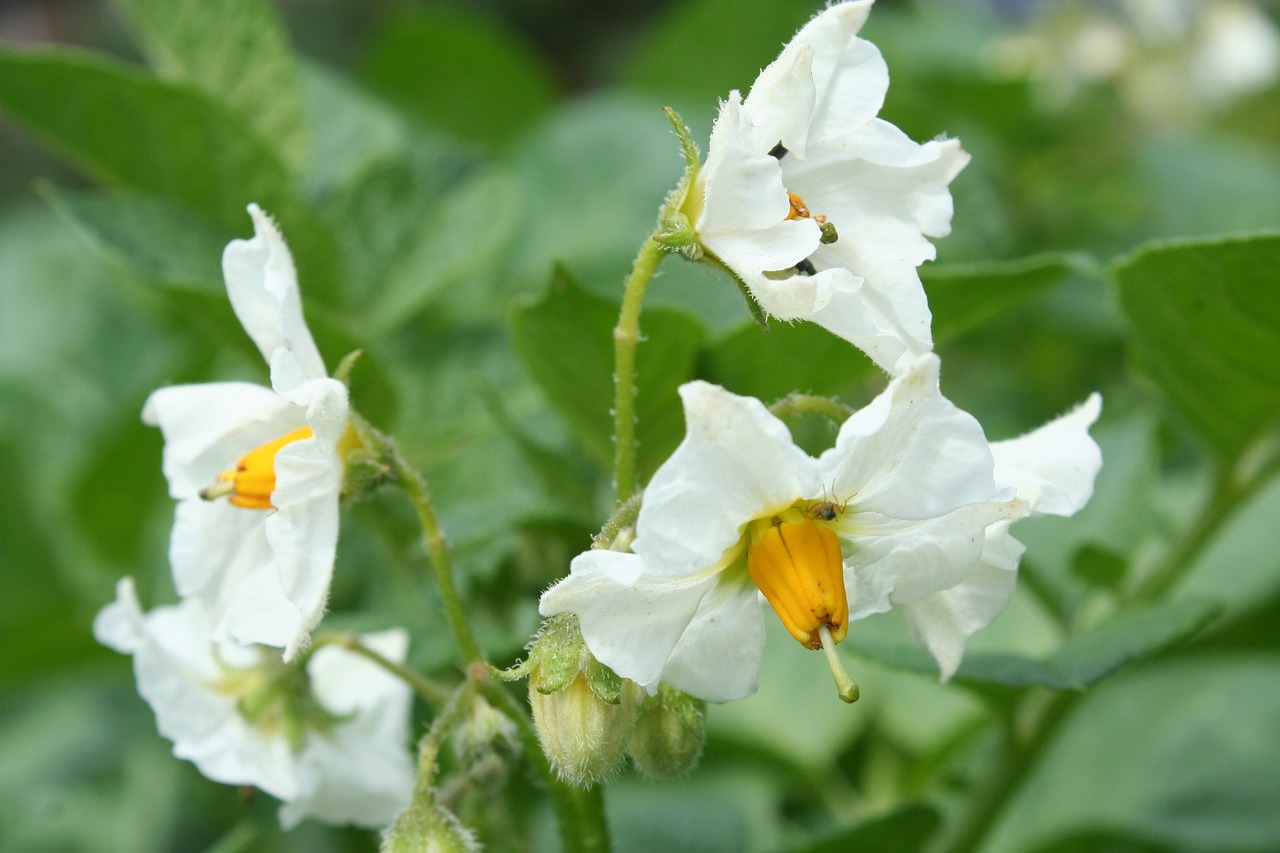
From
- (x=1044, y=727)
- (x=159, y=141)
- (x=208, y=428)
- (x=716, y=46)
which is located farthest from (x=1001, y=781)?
(x=716, y=46)

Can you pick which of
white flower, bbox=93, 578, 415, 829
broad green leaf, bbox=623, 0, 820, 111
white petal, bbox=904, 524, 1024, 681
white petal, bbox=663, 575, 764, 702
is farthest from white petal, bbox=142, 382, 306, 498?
broad green leaf, bbox=623, 0, 820, 111

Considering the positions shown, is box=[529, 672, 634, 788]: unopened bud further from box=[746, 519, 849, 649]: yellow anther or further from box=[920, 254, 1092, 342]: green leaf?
box=[920, 254, 1092, 342]: green leaf

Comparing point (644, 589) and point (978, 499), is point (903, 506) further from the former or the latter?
point (644, 589)

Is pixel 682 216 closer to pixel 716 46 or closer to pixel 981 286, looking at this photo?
pixel 981 286

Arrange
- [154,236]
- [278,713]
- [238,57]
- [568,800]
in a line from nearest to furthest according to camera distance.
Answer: [568,800] → [278,713] → [154,236] → [238,57]

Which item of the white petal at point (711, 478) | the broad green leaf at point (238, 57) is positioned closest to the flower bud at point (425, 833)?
the white petal at point (711, 478)

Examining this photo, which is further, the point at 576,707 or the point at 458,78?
the point at 458,78
